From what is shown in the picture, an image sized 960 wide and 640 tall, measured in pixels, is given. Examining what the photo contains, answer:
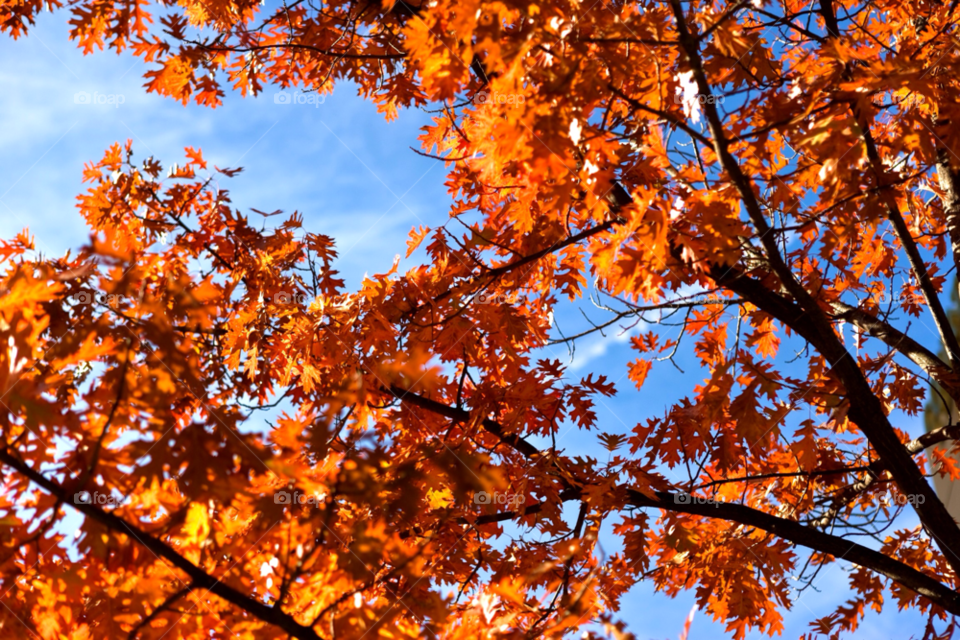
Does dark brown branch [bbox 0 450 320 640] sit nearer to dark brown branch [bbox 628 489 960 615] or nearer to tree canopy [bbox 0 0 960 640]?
tree canopy [bbox 0 0 960 640]

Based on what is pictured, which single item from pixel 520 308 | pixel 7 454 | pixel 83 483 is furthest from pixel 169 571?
pixel 520 308

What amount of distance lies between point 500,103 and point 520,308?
200cm

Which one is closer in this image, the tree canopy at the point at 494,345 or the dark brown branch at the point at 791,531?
the tree canopy at the point at 494,345

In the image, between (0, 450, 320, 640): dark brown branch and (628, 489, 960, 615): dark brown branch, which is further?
A: (628, 489, 960, 615): dark brown branch

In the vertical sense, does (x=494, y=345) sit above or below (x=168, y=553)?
above

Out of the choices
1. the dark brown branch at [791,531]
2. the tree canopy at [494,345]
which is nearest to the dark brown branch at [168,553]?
the tree canopy at [494,345]

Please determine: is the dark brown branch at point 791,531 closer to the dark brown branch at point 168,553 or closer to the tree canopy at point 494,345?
the tree canopy at point 494,345

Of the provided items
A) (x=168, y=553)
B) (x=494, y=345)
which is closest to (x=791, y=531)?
(x=494, y=345)

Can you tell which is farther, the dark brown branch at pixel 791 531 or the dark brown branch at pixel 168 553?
the dark brown branch at pixel 791 531

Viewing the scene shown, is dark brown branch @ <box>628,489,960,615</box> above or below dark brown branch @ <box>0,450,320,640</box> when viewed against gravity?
above

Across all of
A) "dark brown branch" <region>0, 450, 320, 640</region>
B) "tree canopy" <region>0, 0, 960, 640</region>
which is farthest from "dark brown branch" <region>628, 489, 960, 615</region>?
"dark brown branch" <region>0, 450, 320, 640</region>

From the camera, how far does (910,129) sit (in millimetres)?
3188

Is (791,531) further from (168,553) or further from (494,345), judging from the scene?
(168,553)

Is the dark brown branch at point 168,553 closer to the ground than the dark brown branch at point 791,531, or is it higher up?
closer to the ground
